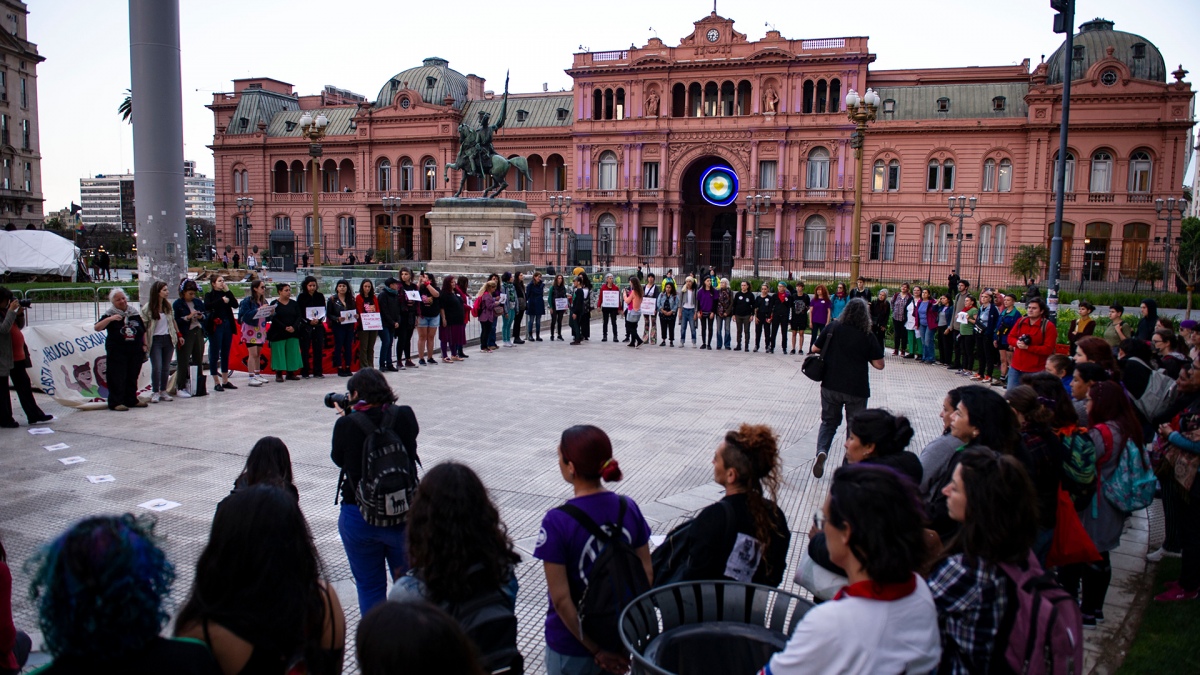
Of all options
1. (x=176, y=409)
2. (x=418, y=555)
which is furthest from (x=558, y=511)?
(x=176, y=409)

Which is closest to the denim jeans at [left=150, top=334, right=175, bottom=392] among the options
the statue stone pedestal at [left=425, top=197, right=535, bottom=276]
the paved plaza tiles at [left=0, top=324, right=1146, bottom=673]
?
the paved plaza tiles at [left=0, top=324, right=1146, bottom=673]

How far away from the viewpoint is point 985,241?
47625 mm

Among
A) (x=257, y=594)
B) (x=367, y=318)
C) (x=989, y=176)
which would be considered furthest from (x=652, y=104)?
(x=257, y=594)

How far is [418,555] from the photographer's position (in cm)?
307

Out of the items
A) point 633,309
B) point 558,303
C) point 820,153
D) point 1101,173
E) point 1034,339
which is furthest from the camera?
point 820,153

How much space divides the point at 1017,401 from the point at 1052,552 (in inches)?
35.5

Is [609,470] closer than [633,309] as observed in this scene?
Yes

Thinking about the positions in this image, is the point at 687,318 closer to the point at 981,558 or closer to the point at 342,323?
the point at 342,323

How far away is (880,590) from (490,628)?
1.40 metres

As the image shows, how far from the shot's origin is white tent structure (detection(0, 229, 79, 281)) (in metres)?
32.6

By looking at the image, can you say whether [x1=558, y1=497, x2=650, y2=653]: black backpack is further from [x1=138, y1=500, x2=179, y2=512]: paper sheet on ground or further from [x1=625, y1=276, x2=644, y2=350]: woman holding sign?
[x1=625, y1=276, x2=644, y2=350]: woman holding sign

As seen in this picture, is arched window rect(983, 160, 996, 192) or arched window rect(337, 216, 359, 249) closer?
arched window rect(983, 160, 996, 192)

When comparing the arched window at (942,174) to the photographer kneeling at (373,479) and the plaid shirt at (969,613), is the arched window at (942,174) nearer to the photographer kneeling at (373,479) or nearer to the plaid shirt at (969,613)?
the photographer kneeling at (373,479)

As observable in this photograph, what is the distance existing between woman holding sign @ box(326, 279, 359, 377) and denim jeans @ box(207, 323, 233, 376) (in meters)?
1.90
